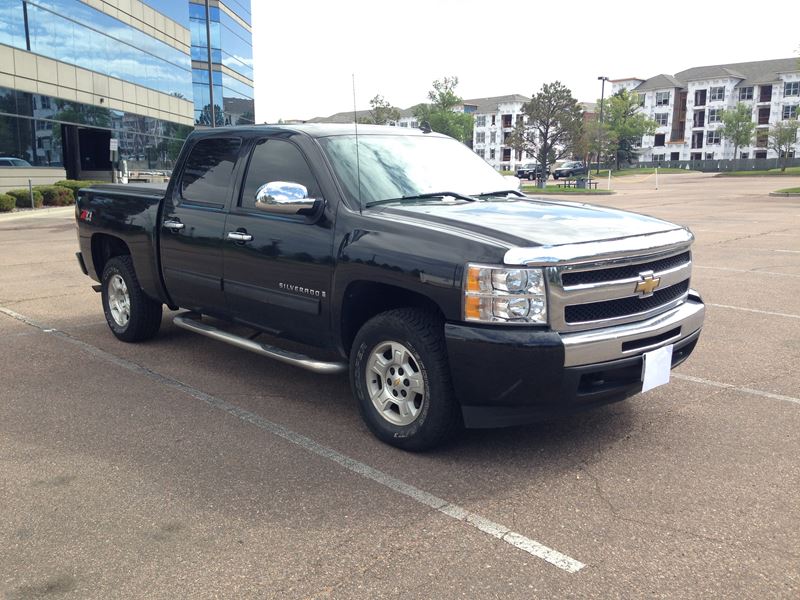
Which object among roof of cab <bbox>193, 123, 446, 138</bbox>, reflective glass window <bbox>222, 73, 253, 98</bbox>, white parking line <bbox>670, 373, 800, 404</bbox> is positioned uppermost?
reflective glass window <bbox>222, 73, 253, 98</bbox>

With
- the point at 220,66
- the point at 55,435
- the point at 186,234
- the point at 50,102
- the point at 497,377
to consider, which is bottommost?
the point at 55,435

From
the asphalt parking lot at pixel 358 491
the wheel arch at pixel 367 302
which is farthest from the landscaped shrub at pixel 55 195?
the wheel arch at pixel 367 302

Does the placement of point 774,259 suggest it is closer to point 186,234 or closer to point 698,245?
point 698,245

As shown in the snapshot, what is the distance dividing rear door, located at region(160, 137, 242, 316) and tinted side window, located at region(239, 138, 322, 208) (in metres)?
0.21

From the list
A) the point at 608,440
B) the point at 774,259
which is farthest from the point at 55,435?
the point at 774,259

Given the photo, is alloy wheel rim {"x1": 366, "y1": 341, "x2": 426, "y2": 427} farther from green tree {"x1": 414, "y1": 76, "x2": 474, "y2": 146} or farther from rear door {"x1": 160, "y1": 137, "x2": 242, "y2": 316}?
green tree {"x1": 414, "y1": 76, "x2": 474, "y2": 146}

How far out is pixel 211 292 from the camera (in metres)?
5.62

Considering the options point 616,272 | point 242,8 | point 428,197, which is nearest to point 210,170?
point 428,197

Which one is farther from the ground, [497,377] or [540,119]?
[540,119]

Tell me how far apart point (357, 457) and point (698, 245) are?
40.7ft

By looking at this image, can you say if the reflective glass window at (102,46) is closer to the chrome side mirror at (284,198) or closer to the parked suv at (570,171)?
the chrome side mirror at (284,198)

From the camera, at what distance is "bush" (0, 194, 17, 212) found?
24625 mm

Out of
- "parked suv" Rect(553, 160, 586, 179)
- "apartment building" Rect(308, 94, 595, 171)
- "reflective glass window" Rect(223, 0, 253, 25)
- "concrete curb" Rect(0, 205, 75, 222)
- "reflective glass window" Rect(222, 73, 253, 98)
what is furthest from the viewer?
"apartment building" Rect(308, 94, 595, 171)

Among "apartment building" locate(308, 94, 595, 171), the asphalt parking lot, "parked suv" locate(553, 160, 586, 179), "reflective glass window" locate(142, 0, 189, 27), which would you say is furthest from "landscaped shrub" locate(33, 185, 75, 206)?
"apartment building" locate(308, 94, 595, 171)
